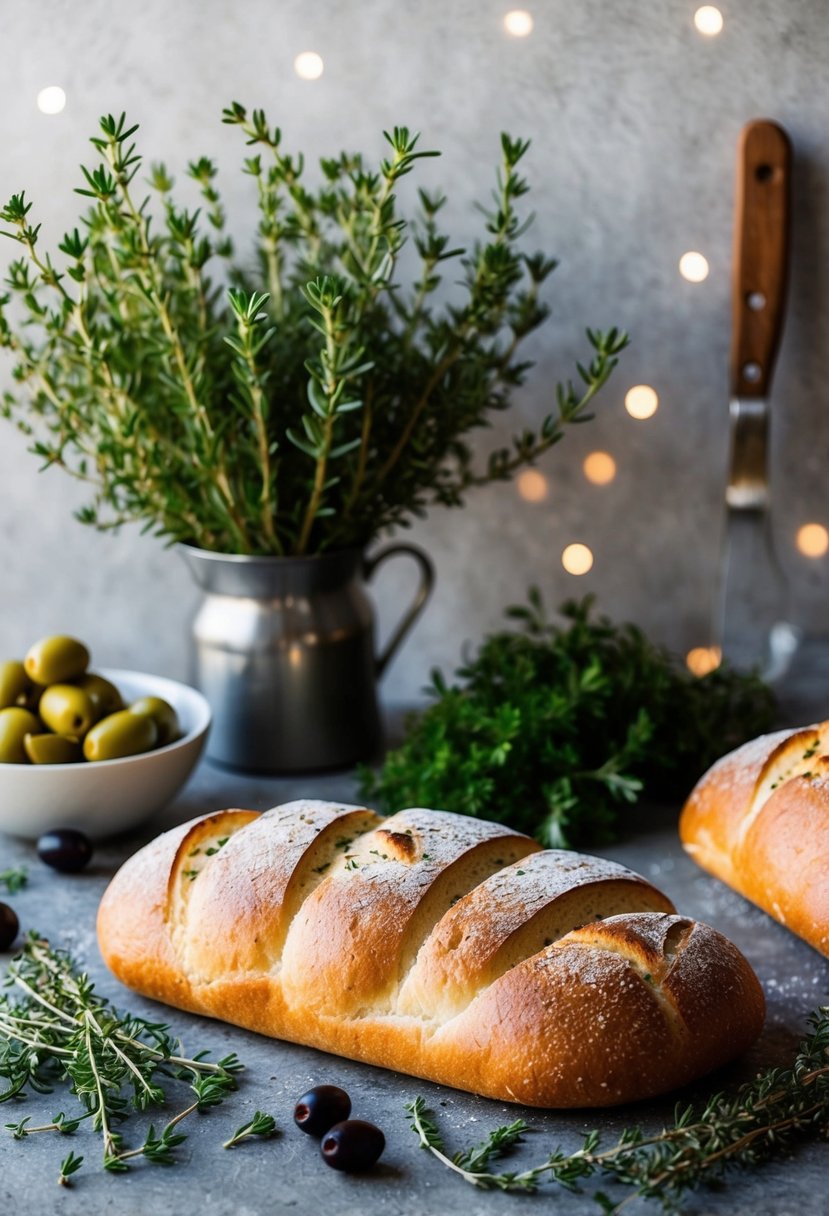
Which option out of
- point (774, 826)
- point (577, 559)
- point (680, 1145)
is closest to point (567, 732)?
point (774, 826)

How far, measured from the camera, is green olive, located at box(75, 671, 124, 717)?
149cm

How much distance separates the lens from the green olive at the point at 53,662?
1.49m

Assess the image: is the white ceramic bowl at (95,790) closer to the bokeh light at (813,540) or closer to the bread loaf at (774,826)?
the bread loaf at (774,826)

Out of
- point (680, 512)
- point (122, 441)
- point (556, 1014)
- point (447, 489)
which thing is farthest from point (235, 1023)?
point (680, 512)

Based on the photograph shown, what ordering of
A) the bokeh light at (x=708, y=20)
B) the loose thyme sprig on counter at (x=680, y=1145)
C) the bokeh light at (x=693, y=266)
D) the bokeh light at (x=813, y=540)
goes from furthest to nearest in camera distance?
the bokeh light at (x=813, y=540) < the bokeh light at (x=693, y=266) < the bokeh light at (x=708, y=20) < the loose thyme sprig on counter at (x=680, y=1145)

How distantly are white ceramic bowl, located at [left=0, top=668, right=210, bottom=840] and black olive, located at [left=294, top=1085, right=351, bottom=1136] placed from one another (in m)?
0.52

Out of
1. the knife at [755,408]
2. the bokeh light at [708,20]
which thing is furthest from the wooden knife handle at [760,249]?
the bokeh light at [708,20]

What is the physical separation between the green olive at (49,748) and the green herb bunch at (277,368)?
28 centimetres

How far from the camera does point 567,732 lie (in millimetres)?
1501

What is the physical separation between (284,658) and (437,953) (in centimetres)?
60

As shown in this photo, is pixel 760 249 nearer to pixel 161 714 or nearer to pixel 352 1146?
pixel 161 714

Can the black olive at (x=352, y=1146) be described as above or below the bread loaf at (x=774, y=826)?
below

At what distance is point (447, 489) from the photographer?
5.85 feet

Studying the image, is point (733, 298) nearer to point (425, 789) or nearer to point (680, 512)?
point (680, 512)
